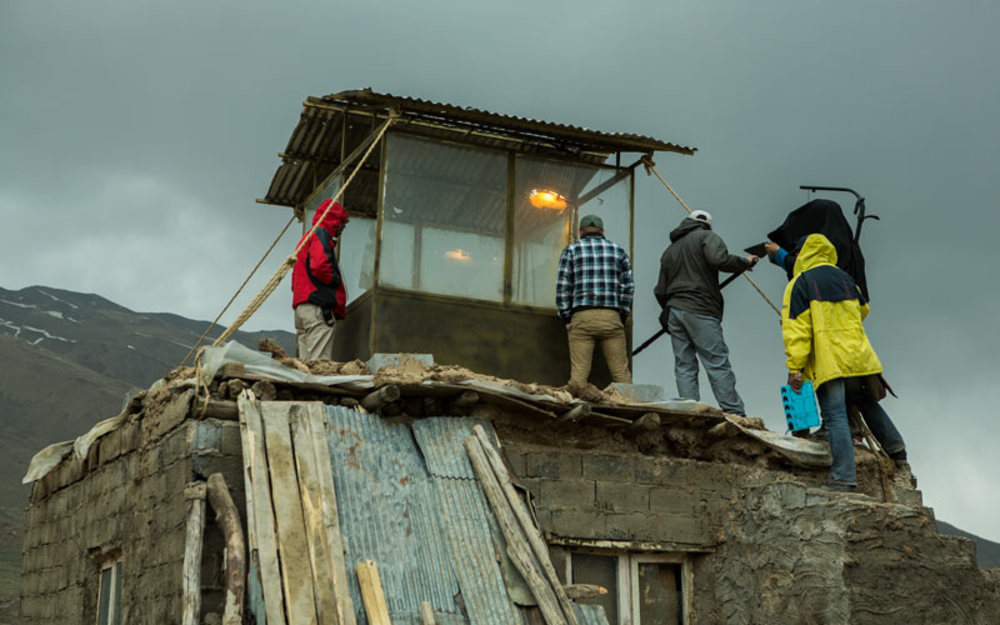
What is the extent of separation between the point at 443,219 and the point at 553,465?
9.25ft

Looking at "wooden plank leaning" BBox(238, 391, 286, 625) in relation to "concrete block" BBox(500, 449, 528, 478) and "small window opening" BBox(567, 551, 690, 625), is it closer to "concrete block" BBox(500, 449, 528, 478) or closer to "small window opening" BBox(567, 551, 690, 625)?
"concrete block" BBox(500, 449, 528, 478)

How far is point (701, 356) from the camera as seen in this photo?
9773mm

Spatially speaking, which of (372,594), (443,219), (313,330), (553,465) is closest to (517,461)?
(553,465)

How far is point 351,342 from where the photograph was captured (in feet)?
32.2

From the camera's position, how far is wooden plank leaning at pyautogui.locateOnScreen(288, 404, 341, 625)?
6.28 metres

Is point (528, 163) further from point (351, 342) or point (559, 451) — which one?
point (559, 451)

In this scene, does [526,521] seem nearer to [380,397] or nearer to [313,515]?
[380,397]

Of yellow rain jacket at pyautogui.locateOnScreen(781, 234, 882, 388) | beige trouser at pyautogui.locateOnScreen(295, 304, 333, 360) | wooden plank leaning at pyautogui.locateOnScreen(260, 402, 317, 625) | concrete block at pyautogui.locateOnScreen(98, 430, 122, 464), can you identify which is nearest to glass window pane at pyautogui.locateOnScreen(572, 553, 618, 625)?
yellow rain jacket at pyautogui.locateOnScreen(781, 234, 882, 388)

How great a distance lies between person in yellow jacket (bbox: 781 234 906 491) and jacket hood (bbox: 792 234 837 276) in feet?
0.20

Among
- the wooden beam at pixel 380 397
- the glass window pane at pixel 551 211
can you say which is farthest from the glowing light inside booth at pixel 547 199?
the wooden beam at pixel 380 397

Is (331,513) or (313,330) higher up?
(313,330)

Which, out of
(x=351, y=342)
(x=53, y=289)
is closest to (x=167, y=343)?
(x=53, y=289)

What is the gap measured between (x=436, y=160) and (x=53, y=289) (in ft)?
340

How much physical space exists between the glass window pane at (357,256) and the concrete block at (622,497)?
284cm
